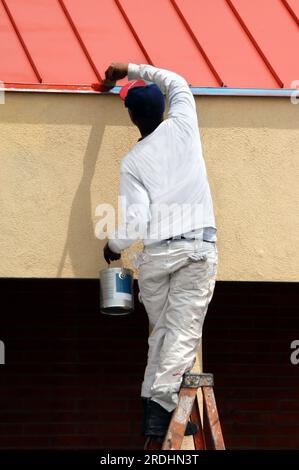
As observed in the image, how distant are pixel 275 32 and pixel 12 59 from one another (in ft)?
5.88

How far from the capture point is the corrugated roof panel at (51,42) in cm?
727

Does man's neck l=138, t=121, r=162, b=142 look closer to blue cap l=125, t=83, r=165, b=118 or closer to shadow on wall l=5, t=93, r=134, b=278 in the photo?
blue cap l=125, t=83, r=165, b=118

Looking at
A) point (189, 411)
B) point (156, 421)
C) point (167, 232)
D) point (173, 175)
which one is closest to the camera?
point (189, 411)

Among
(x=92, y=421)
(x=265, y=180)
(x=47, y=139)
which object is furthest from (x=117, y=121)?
(x=92, y=421)

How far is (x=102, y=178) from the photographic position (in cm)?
709

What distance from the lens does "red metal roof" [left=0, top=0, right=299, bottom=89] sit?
7312mm

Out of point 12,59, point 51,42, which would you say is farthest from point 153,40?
point 12,59

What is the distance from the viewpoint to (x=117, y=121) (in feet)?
23.4

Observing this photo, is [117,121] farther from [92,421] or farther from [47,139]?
[92,421]

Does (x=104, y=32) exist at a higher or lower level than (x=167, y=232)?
higher

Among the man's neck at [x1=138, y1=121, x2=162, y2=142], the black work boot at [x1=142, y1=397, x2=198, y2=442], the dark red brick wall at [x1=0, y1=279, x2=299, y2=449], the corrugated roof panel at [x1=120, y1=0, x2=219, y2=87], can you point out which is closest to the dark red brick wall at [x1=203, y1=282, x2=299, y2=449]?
the dark red brick wall at [x1=0, y1=279, x2=299, y2=449]

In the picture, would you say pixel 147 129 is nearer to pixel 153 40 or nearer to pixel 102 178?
pixel 102 178

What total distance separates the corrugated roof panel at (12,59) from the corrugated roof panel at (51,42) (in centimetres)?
6

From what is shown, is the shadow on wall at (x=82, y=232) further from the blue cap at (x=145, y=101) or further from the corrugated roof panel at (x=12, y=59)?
the corrugated roof panel at (x=12, y=59)
